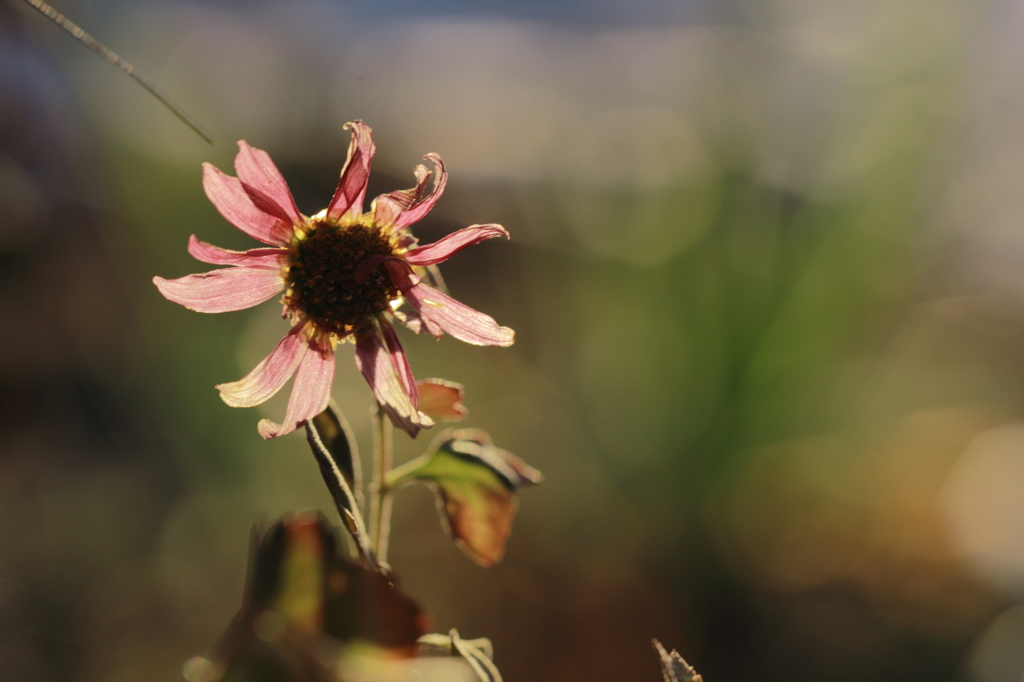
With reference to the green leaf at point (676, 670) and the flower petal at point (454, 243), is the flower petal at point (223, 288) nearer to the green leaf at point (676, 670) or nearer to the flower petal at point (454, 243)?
the flower petal at point (454, 243)

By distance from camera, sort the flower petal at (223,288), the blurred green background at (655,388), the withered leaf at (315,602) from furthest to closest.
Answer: the blurred green background at (655,388) < the flower petal at (223,288) < the withered leaf at (315,602)

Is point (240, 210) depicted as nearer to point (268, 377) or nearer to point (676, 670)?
point (268, 377)

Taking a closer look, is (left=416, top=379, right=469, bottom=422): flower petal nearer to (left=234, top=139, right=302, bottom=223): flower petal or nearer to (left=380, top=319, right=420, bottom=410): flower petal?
(left=380, top=319, right=420, bottom=410): flower petal

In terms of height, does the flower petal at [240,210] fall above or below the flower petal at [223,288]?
above

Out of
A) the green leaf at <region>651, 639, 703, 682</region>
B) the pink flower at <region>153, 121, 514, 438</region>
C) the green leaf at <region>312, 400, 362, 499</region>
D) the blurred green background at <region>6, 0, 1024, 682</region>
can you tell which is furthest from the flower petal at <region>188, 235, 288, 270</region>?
the blurred green background at <region>6, 0, 1024, 682</region>

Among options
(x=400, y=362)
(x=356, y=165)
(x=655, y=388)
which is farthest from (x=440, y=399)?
(x=655, y=388)

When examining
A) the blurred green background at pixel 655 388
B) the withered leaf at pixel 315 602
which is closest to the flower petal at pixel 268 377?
the withered leaf at pixel 315 602

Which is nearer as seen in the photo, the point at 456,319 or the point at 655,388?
the point at 456,319
